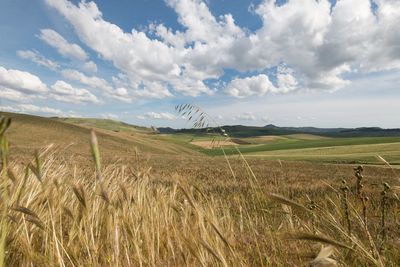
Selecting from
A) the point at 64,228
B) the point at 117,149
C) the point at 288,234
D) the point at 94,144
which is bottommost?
the point at 117,149

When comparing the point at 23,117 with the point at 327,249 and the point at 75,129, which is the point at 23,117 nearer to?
the point at 75,129

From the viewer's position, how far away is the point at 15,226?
11.0ft

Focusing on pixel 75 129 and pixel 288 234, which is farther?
pixel 75 129

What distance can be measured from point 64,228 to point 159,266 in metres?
1.45

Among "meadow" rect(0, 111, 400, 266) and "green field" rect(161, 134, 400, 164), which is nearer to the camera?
"meadow" rect(0, 111, 400, 266)

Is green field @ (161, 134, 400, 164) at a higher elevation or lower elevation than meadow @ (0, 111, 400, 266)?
lower

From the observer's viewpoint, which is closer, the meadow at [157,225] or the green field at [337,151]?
the meadow at [157,225]

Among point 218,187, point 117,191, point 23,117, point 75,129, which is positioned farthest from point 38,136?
point 117,191

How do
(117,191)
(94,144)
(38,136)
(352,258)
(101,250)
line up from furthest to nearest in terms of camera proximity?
(38,136) → (117,191) → (101,250) → (352,258) → (94,144)

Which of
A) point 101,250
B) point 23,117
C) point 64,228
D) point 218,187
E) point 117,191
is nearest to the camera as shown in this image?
point 101,250

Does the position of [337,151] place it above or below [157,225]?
below

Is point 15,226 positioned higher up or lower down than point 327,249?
lower down

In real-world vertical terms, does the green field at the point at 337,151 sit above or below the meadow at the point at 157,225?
below

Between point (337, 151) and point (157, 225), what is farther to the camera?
point (337, 151)
